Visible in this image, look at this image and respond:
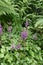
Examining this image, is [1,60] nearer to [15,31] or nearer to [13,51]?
[13,51]

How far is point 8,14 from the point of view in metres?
4.32

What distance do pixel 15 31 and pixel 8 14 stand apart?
460mm

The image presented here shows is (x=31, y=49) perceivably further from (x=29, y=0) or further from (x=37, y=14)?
(x=29, y=0)

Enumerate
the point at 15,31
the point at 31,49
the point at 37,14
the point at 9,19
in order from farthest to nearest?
the point at 37,14, the point at 9,19, the point at 15,31, the point at 31,49

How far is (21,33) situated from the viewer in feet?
11.8

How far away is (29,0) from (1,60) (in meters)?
1.79

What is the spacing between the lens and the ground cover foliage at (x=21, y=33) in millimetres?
3568

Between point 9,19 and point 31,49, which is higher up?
point 9,19

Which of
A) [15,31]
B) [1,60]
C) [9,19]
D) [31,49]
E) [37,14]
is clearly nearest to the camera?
[1,60]

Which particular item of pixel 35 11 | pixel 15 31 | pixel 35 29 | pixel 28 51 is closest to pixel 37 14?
pixel 35 11

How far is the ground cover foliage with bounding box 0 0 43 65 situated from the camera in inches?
140

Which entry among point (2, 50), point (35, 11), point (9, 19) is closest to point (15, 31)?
point (9, 19)

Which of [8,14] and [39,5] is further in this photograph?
[39,5]

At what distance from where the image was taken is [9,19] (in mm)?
4336
